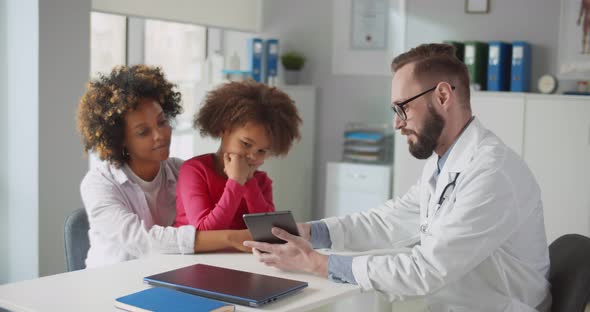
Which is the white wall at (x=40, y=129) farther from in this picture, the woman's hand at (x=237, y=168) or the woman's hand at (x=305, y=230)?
the woman's hand at (x=305, y=230)

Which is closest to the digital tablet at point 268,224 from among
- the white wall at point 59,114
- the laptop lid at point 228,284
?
the laptop lid at point 228,284

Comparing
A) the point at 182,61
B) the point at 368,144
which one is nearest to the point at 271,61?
the point at 182,61

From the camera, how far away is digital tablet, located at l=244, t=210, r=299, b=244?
2113mm

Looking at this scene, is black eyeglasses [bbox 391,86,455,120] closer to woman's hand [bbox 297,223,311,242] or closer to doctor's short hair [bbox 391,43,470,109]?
doctor's short hair [bbox 391,43,470,109]

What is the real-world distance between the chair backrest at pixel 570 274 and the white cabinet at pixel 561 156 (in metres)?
2.40

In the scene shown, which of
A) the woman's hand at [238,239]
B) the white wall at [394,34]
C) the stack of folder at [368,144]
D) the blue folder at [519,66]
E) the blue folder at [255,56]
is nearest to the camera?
the woman's hand at [238,239]

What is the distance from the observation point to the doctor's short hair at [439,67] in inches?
86.4

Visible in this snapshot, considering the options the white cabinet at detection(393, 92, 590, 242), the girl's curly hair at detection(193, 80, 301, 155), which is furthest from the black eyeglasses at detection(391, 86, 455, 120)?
the white cabinet at detection(393, 92, 590, 242)

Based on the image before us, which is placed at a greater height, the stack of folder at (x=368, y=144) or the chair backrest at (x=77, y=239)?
the stack of folder at (x=368, y=144)

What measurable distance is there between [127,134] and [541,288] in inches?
Result: 54.8

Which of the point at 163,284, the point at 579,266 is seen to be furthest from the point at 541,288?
the point at 163,284

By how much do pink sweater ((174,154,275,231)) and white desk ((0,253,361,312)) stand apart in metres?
0.16

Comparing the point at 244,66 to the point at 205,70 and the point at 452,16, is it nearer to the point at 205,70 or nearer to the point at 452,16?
the point at 205,70

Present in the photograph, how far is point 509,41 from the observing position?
5.02m
